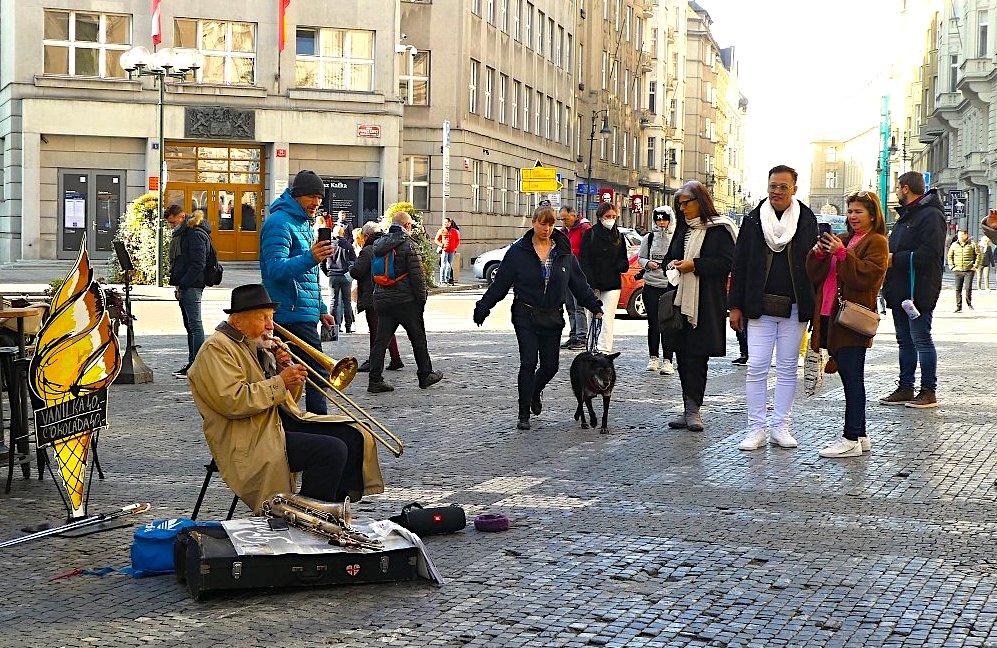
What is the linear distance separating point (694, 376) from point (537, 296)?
149 cm

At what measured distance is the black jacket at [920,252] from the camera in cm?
1243

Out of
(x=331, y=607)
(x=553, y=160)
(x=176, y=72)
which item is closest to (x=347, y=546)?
(x=331, y=607)

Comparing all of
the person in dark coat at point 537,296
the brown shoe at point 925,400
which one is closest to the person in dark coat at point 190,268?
the person in dark coat at point 537,296

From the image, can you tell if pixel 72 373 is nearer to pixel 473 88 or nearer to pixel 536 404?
pixel 536 404

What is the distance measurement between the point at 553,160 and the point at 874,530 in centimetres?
5797

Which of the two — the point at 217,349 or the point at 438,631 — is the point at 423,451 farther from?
the point at 438,631

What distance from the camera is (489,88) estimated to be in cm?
5306

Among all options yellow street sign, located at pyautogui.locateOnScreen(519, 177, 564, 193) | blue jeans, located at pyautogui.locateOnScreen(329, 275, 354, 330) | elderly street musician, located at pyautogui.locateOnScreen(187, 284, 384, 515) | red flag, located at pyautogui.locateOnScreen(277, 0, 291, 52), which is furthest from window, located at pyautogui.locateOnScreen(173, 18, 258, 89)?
elderly street musician, located at pyautogui.locateOnScreen(187, 284, 384, 515)

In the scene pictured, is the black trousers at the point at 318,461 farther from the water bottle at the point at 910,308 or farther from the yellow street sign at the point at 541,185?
the yellow street sign at the point at 541,185

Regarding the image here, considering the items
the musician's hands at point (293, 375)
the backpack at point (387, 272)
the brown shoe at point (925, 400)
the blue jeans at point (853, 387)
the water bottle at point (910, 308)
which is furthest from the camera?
the backpack at point (387, 272)

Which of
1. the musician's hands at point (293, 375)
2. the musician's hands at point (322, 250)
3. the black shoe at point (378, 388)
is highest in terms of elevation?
the musician's hands at point (322, 250)

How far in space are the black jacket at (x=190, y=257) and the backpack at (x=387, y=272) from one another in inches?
79.9

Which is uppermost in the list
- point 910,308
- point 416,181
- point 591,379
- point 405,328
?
point 416,181

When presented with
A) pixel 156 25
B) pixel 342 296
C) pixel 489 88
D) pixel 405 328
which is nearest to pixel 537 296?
pixel 405 328
